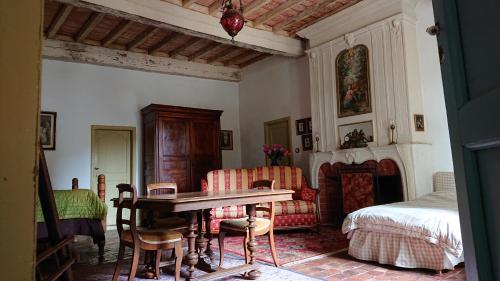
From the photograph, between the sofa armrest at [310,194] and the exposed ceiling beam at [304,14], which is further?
the sofa armrest at [310,194]

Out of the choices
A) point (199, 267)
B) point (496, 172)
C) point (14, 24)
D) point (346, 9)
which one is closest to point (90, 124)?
point (199, 267)

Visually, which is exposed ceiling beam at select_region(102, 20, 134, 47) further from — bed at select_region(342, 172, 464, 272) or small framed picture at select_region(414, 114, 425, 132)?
small framed picture at select_region(414, 114, 425, 132)

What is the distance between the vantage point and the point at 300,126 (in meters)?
6.60

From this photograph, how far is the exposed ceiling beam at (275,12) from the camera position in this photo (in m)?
4.94

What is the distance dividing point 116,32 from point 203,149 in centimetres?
266

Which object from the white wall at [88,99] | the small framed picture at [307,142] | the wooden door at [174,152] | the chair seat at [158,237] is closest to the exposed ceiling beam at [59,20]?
the white wall at [88,99]

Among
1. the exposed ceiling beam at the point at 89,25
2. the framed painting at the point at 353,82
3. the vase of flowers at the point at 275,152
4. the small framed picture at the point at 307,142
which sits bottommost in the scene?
the vase of flowers at the point at 275,152

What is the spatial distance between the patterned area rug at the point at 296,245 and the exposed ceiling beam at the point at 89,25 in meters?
3.85

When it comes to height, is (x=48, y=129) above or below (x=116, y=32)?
below

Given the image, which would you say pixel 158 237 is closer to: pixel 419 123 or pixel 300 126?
pixel 419 123

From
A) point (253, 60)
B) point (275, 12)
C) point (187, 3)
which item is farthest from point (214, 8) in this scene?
point (253, 60)

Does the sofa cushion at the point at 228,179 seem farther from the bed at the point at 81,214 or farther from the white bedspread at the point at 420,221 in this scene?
the white bedspread at the point at 420,221

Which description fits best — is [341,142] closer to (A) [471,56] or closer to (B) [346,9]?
(B) [346,9]

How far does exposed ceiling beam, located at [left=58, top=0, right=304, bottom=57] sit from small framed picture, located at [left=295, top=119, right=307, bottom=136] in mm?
1291
